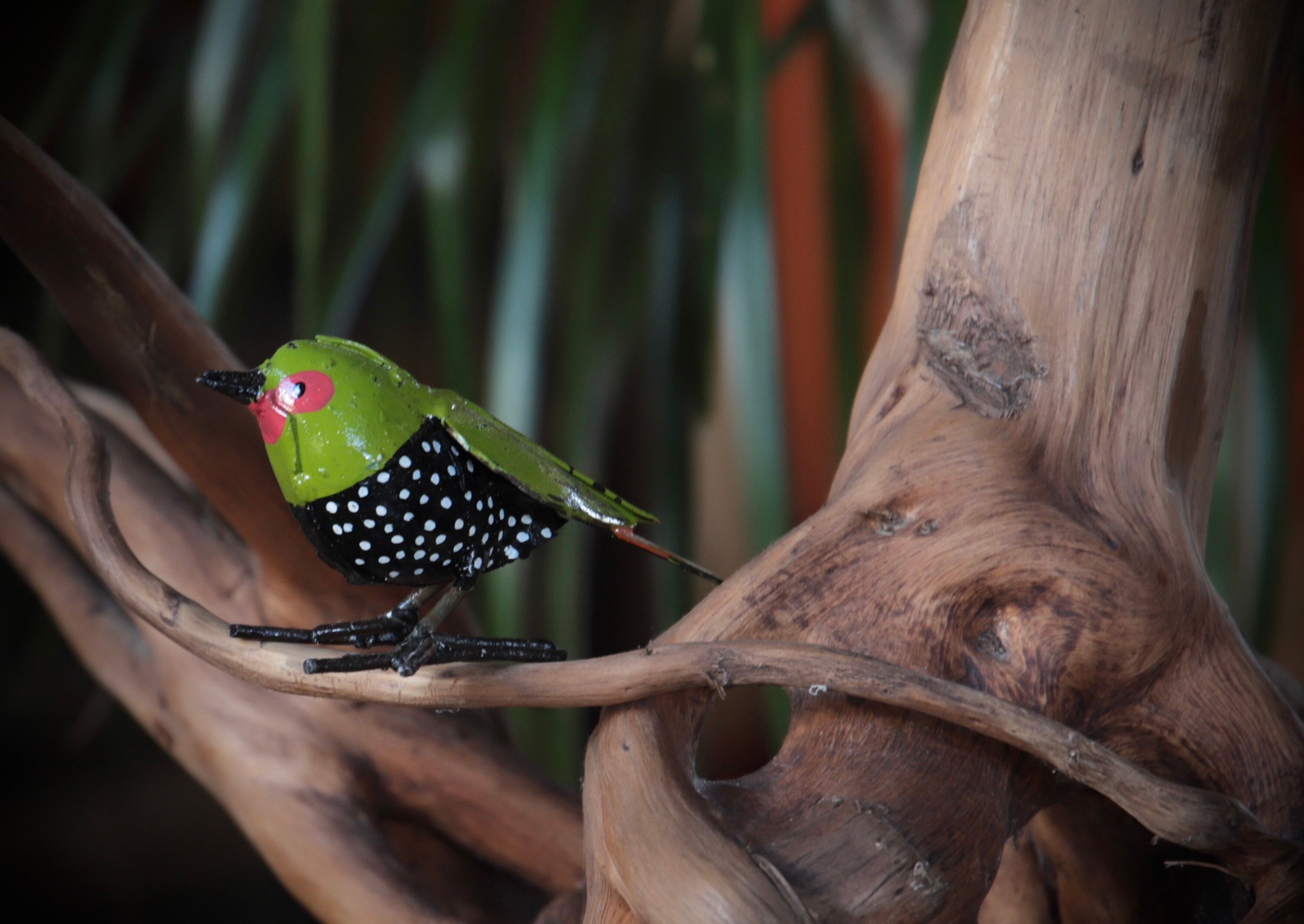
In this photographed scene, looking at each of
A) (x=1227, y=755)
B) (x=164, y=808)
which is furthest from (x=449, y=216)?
(x=164, y=808)

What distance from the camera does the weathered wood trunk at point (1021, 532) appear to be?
33 cm

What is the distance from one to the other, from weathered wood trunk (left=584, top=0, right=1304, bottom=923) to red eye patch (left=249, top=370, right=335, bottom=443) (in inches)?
5.8

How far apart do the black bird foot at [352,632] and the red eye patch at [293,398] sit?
71 mm

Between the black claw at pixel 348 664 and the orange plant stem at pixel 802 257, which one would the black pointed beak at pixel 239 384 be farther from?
the orange plant stem at pixel 802 257

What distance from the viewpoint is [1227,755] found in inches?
15.5

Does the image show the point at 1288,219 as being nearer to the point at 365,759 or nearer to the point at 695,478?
the point at 695,478

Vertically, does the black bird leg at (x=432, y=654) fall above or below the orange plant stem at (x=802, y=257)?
below

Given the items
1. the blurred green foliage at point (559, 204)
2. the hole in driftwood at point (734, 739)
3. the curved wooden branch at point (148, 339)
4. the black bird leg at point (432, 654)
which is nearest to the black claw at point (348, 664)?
the black bird leg at point (432, 654)

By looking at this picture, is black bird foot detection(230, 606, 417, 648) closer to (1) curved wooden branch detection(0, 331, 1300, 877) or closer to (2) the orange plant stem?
(1) curved wooden branch detection(0, 331, 1300, 877)

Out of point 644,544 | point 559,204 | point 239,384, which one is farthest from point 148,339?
point 559,204

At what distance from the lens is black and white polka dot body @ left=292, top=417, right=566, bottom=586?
32 centimetres

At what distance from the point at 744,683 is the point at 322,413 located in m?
0.16

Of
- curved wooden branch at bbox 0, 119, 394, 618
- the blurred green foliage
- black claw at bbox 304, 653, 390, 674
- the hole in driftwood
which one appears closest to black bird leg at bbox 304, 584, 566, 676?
black claw at bbox 304, 653, 390, 674

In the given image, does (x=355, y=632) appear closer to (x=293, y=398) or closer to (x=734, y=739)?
(x=293, y=398)
